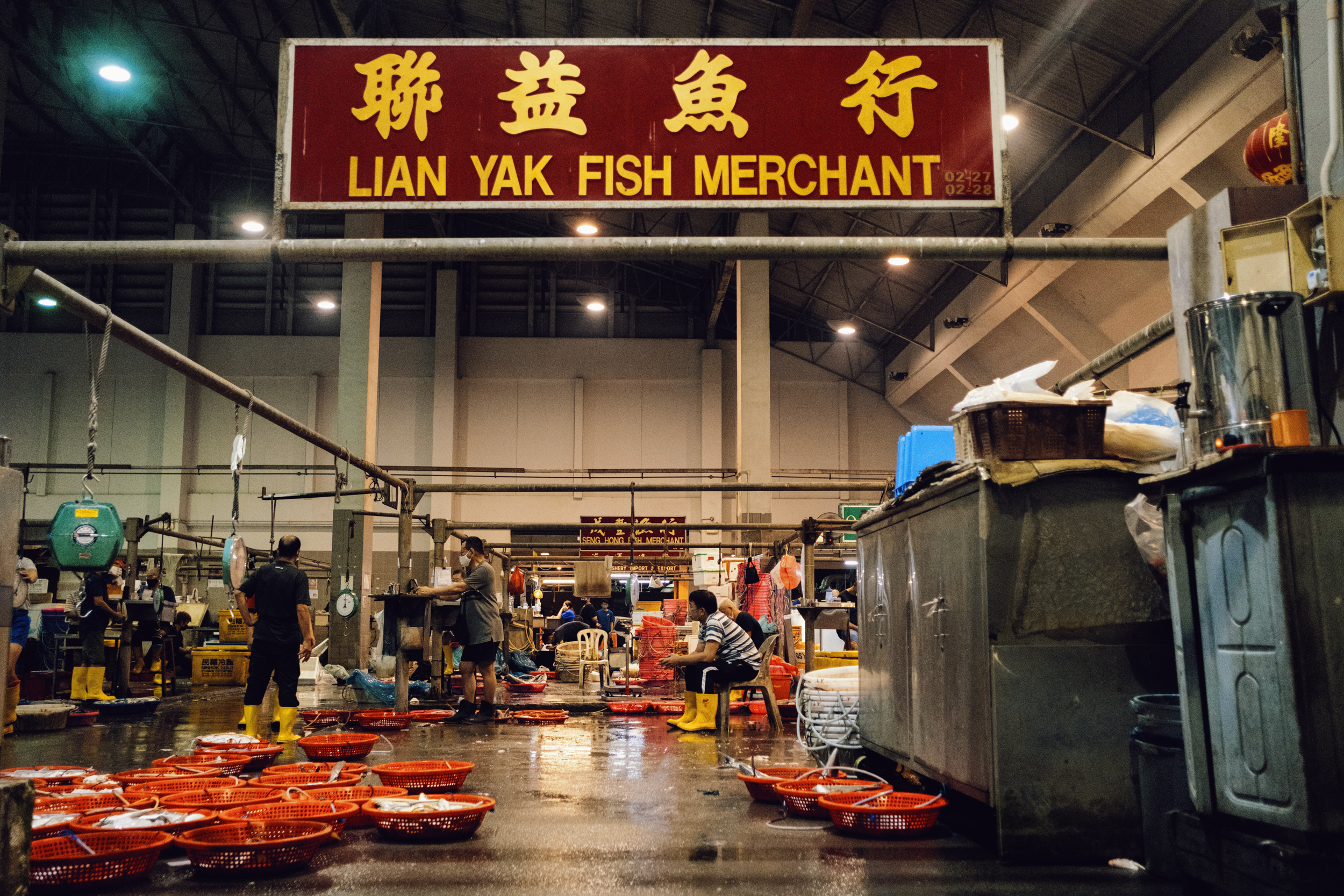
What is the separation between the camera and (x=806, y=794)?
4863mm

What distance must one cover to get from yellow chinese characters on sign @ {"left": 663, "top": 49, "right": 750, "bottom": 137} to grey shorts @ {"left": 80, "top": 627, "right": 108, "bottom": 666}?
34.6 ft

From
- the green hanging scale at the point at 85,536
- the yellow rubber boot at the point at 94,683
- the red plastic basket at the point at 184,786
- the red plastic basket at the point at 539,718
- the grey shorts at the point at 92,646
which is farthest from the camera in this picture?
the yellow rubber boot at the point at 94,683

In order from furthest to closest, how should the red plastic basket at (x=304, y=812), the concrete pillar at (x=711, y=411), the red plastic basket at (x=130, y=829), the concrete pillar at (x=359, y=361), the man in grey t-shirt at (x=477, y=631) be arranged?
the concrete pillar at (x=711, y=411) → the concrete pillar at (x=359, y=361) → the man in grey t-shirt at (x=477, y=631) → the red plastic basket at (x=304, y=812) → the red plastic basket at (x=130, y=829)

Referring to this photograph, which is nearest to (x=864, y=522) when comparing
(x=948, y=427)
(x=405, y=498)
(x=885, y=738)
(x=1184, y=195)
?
(x=948, y=427)

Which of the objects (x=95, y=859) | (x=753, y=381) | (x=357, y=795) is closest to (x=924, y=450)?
(x=357, y=795)

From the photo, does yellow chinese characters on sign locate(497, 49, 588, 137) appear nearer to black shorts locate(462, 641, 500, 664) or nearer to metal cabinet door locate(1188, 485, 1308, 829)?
metal cabinet door locate(1188, 485, 1308, 829)

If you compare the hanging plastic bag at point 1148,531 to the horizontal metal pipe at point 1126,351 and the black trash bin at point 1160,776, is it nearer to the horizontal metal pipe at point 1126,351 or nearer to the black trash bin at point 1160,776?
the black trash bin at point 1160,776

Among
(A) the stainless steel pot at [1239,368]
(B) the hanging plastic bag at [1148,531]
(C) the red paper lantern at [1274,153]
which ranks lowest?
(B) the hanging plastic bag at [1148,531]

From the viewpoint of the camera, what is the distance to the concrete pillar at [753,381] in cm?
2088

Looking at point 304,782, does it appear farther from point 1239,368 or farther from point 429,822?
point 1239,368

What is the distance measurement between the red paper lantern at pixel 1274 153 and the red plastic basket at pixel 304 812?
5226 mm

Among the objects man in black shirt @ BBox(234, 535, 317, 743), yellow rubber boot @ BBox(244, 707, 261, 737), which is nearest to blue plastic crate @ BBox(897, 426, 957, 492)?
man in black shirt @ BBox(234, 535, 317, 743)

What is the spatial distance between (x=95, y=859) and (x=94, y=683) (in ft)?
33.0

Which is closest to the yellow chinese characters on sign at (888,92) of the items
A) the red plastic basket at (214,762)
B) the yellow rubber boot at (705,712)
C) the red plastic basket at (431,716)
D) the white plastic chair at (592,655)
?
the red plastic basket at (214,762)
